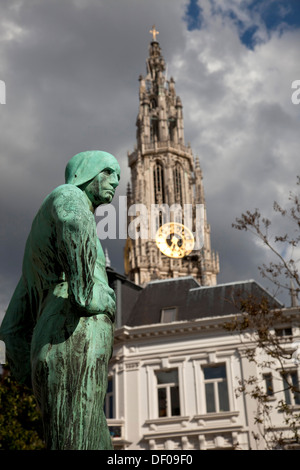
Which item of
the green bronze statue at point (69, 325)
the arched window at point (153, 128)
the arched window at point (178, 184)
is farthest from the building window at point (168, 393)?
the arched window at point (153, 128)

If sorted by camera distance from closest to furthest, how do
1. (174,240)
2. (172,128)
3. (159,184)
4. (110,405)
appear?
(110,405) < (174,240) < (159,184) < (172,128)

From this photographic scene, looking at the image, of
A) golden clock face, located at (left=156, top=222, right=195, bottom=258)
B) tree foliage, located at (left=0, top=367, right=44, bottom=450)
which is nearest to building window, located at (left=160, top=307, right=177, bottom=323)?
tree foliage, located at (left=0, top=367, right=44, bottom=450)

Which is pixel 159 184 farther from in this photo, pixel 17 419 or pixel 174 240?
pixel 17 419

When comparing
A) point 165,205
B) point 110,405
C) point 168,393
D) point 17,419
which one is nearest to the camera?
point 17,419

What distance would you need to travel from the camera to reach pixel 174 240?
9119 cm

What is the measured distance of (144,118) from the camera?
101 meters

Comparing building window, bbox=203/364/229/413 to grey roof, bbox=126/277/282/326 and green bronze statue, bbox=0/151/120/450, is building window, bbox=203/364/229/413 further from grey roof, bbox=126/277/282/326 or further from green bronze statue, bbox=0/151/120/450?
green bronze statue, bbox=0/151/120/450

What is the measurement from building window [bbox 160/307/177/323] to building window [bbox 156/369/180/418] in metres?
2.58

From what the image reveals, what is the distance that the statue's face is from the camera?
133 inches

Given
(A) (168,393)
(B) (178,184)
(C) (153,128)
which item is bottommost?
(A) (168,393)

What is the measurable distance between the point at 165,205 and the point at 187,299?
65.2 metres

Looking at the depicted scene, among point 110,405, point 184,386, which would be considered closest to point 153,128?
point 110,405

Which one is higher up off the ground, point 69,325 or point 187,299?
point 187,299
